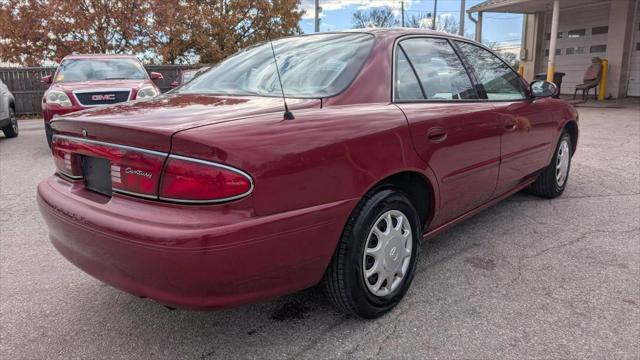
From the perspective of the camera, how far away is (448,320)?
A: 2.54m

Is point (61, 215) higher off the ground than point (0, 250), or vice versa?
point (61, 215)

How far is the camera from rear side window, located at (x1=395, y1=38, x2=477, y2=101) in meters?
2.84

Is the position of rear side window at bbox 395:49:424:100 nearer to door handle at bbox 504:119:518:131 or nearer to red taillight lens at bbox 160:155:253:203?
door handle at bbox 504:119:518:131

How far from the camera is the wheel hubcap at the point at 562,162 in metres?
4.62

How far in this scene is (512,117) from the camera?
3.57 meters

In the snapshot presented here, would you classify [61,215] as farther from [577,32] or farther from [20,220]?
[577,32]

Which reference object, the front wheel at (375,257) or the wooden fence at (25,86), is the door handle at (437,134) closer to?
the front wheel at (375,257)

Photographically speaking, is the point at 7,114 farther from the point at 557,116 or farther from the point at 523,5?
the point at 523,5

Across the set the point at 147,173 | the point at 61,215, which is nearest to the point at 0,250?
the point at 61,215


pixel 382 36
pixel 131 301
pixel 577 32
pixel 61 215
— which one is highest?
pixel 577 32

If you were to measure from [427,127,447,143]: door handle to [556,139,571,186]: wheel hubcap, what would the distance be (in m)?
2.29

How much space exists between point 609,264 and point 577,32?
52.2 ft

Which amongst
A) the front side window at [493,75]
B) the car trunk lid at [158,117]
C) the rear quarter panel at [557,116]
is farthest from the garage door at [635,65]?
the car trunk lid at [158,117]

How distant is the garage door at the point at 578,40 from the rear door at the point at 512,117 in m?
13.8
